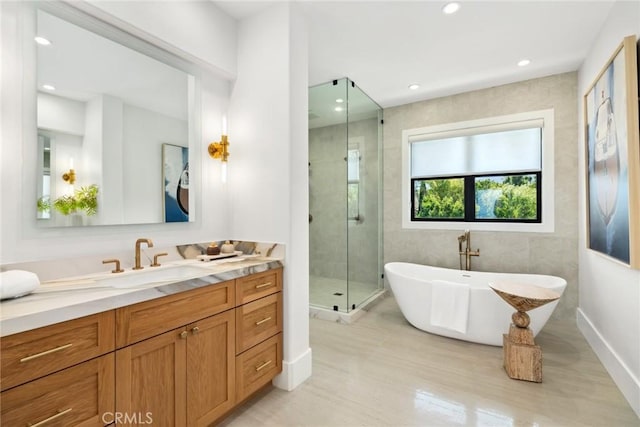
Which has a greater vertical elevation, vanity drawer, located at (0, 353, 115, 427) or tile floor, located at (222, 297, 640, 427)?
vanity drawer, located at (0, 353, 115, 427)

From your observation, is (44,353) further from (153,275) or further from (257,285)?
(257,285)

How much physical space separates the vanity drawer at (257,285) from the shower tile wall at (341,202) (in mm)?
Result: 1829

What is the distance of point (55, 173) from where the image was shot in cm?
150

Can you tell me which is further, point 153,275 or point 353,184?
point 353,184

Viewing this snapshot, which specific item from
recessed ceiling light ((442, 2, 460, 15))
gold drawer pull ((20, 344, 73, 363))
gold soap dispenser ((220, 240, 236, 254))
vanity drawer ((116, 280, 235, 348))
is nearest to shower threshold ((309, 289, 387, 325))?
gold soap dispenser ((220, 240, 236, 254))

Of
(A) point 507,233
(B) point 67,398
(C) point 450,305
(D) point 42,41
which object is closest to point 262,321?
(B) point 67,398

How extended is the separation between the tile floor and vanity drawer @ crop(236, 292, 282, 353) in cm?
43

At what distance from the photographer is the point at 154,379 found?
1334 millimetres

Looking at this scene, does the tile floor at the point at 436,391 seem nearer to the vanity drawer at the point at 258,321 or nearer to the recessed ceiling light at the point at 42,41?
the vanity drawer at the point at 258,321

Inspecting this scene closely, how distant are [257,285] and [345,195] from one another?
6.82 ft

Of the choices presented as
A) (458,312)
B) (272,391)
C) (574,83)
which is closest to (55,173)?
(272,391)

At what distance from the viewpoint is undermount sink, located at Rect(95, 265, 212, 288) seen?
4.82 ft

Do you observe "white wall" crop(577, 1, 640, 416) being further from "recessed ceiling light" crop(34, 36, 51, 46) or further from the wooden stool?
"recessed ceiling light" crop(34, 36, 51, 46)

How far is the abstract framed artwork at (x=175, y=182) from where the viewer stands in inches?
78.5
